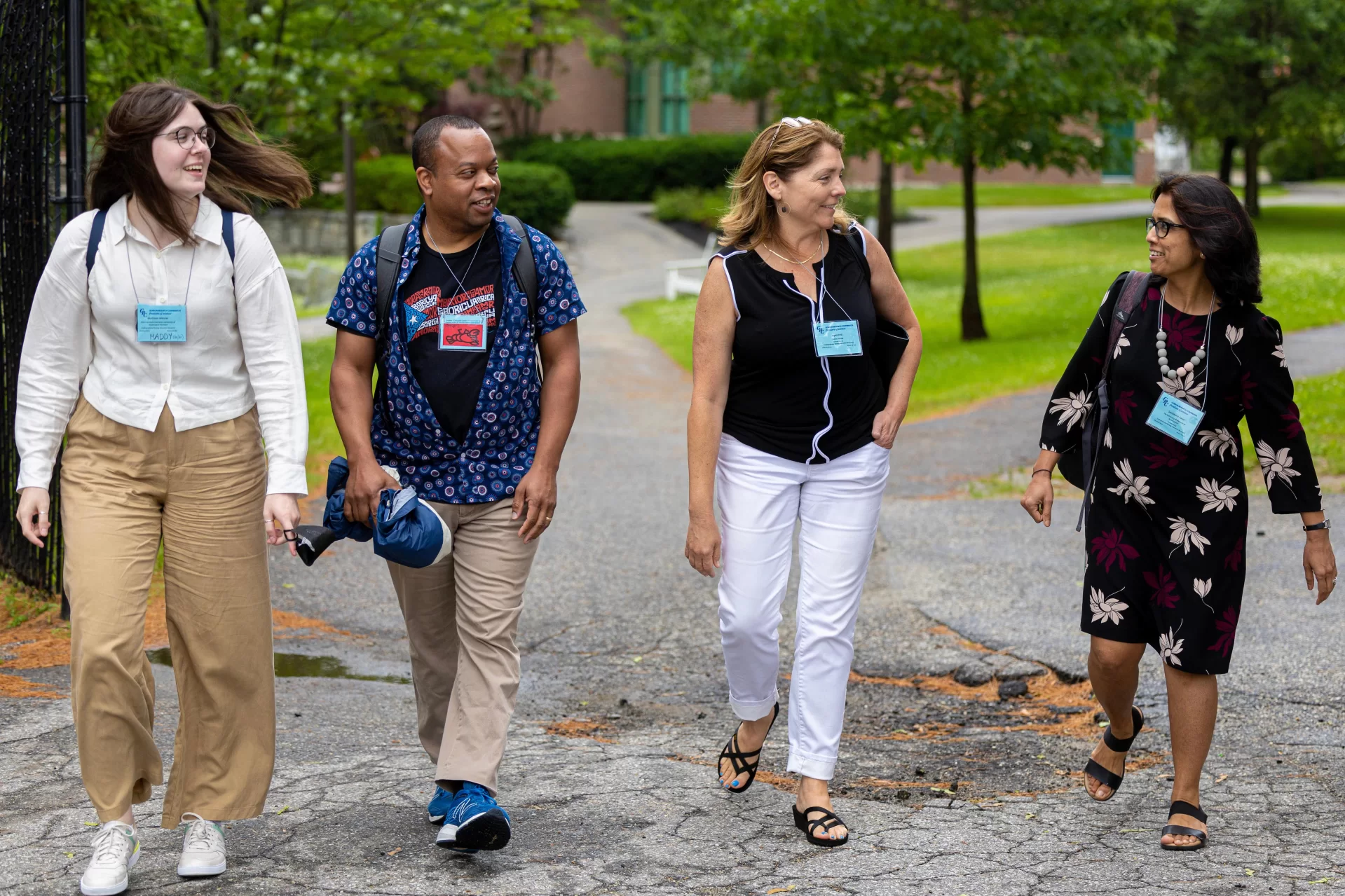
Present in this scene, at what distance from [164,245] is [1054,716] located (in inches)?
140

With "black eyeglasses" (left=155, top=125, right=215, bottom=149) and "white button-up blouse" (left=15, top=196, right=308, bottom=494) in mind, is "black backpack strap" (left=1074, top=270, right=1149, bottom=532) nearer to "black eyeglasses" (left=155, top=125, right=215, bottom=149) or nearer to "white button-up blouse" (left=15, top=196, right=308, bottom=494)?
"white button-up blouse" (left=15, top=196, right=308, bottom=494)

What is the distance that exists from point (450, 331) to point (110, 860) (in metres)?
1.59

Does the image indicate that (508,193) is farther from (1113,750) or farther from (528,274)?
(1113,750)

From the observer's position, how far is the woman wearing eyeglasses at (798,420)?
427cm

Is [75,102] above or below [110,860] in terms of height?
above

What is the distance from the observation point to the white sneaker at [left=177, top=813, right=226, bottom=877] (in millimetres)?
3854

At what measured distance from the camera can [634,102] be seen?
48.4 metres

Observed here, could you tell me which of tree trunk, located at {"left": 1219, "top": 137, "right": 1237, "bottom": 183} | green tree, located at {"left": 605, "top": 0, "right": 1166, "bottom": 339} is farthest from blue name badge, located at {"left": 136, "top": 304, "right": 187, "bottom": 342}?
tree trunk, located at {"left": 1219, "top": 137, "right": 1237, "bottom": 183}

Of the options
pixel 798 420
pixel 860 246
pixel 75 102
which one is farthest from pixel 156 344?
pixel 75 102

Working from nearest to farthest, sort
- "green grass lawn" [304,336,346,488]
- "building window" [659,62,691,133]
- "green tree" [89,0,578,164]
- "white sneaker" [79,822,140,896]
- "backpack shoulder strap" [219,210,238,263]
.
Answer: "white sneaker" [79,822,140,896] → "backpack shoulder strap" [219,210,238,263] → "green grass lawn" [304,336,346,488] → "green tree" [89,0,578,164] → "building window" [659,62,691,133]

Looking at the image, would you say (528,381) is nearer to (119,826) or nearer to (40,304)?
(40,304)

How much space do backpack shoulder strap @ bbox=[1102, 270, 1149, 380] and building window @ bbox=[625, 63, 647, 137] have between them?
4472 cm

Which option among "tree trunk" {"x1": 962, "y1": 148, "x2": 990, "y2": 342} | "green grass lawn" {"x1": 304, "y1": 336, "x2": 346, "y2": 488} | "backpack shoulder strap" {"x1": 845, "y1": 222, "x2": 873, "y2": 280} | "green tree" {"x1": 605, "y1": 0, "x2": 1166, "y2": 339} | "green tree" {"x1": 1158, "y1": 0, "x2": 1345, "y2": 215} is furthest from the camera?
"green tree" {"x1": 1158, "y1": 0, "x2": 1345, "y2": 215}

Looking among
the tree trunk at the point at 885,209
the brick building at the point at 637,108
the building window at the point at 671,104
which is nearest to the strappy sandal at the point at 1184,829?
the tree trunk at the point at 885,209
